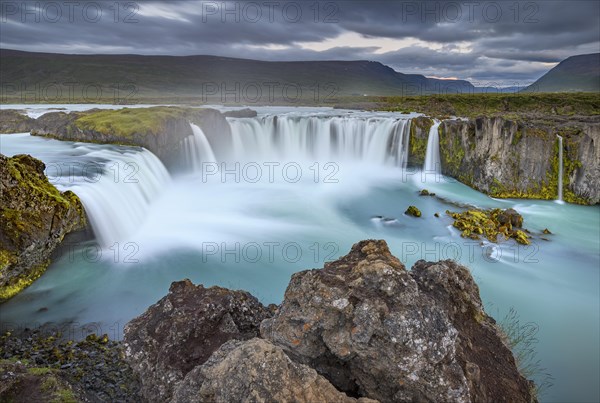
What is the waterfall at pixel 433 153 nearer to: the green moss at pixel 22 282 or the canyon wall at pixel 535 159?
the canyon wall at pixel 535 159

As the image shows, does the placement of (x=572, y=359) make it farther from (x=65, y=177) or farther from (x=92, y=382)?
(x=65, y=177)

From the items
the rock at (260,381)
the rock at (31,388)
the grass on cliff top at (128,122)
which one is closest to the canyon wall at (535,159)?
the grass on cliff top at (128,122)

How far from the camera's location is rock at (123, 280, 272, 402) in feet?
16.5

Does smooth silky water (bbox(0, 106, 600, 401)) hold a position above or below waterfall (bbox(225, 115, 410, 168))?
below

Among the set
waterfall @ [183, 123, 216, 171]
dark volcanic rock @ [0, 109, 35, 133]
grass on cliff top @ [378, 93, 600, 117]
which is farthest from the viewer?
grass on cliff top @ [378, 93, 600, 117]

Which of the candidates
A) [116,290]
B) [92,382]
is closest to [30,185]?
[116,290]

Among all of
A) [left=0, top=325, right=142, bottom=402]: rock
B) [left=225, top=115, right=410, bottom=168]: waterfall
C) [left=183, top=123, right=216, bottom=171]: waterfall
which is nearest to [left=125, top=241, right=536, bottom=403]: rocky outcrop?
[left=0, top=325, right=142, bottom=402]: rock

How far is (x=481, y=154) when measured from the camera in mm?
26328

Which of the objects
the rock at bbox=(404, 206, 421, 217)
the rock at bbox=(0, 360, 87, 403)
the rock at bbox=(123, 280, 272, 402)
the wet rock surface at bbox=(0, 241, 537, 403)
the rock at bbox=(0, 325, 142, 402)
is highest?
the wet rock surface at bbox=(0, 241, 537, 403)

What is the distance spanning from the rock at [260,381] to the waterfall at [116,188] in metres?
12.9

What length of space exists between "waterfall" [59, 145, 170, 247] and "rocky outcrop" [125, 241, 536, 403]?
10936 mm

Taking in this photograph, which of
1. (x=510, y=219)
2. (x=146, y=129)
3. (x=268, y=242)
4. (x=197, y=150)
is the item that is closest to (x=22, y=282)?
(x=268, y=242)

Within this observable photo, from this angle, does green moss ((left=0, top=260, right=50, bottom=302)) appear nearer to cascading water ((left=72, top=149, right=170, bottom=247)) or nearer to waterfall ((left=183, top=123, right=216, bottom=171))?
cascading water ((left=72, top=149, right=170, bottom=247))

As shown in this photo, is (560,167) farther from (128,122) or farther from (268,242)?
(128,122)
